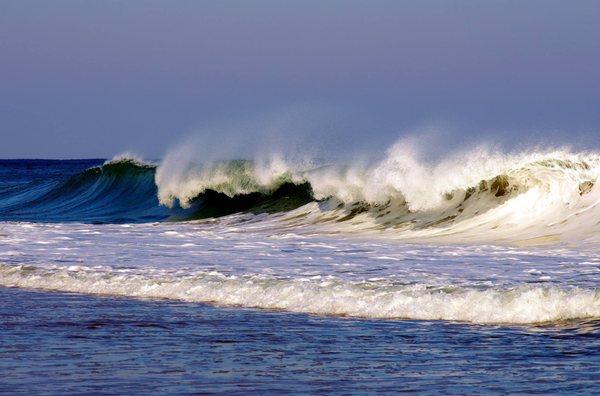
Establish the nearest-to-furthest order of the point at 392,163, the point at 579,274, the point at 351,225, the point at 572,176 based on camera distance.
A: the point at 579,274 → the point at 572,176 → the point at 351,225 → the point at 392,163

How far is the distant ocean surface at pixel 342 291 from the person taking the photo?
19.3ft

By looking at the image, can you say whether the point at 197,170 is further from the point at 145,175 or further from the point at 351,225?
the point at 351,225

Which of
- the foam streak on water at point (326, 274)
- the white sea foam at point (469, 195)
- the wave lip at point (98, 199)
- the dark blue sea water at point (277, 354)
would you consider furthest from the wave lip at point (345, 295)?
the wave lip at point (98, 199)

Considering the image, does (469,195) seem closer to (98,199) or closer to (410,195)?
(410,195)

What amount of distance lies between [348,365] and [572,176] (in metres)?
10.0

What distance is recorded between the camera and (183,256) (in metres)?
11.9

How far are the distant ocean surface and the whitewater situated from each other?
0.09 feet

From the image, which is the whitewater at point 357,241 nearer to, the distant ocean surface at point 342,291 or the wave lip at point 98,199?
the distant ocean surface at point 342,291

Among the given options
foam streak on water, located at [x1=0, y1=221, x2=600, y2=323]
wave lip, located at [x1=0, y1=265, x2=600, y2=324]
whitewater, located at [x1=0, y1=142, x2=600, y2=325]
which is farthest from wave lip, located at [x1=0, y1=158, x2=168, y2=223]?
wave lip, located at [x1=0, y1=265, x2=600, y2=324]

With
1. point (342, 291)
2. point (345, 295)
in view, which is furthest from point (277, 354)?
point (342, 291)

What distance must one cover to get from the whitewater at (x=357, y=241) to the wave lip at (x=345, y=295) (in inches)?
0.6

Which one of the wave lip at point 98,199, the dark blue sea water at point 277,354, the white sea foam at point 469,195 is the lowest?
the dark blue sea water at point 277,354

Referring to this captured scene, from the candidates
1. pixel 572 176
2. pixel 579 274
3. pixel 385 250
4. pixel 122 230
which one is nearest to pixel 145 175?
pixel 122 230

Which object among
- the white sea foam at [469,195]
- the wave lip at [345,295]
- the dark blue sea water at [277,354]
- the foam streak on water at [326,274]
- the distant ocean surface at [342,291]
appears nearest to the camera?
the dark blue sea water at [277,354]
